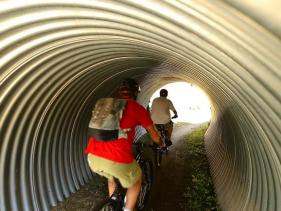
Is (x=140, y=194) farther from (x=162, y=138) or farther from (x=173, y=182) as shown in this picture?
(x=162, y=138)

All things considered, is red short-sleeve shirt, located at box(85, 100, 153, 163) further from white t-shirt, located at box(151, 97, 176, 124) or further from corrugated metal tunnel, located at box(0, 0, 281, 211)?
white t-shirt, located at box(151, 97, 176, 124)

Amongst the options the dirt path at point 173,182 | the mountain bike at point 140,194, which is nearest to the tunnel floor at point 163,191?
the dirt path at point 173,182

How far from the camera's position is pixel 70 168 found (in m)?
7.18

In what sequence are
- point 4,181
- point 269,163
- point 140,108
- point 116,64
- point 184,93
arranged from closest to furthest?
point 269,163
point 140,108
point 4,181
point 116,64
point 184,93

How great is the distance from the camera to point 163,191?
25.1 ft

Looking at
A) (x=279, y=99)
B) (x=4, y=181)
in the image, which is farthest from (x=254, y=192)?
(x=4, y=181)

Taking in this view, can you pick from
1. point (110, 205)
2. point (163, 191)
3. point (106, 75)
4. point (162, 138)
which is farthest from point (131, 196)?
point (162, 138)

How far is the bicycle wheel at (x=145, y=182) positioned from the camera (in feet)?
20.7

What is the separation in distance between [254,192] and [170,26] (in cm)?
260

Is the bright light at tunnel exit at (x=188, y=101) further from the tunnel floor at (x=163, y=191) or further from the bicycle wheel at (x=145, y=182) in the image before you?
the bicycle wheel at (x=145, y=182)

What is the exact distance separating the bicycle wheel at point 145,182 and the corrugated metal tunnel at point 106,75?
1.26m

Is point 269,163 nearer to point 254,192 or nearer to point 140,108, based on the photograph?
point 254,192

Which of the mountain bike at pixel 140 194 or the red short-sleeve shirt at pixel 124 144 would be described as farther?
the mountain bike at pixel 140 194

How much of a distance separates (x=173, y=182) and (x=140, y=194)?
85.2 inches
